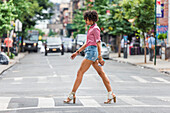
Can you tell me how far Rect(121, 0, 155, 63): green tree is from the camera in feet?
97.7

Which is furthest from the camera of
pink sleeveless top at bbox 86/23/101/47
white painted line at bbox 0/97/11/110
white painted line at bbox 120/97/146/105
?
white painted line at bbox 120/97/146/105

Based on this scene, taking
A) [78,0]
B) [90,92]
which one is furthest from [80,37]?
[78,0]

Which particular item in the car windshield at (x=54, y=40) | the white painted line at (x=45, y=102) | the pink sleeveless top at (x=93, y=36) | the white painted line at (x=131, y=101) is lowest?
the white painted line at (x=131, y=101)

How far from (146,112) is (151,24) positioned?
22.3m

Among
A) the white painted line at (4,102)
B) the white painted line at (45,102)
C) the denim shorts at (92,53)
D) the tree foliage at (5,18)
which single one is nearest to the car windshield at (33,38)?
the tree foliage at (5,18)

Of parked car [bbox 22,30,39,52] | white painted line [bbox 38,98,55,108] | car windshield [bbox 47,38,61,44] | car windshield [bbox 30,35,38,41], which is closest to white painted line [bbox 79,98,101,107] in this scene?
white painted line [bbox 38,98,55,108]

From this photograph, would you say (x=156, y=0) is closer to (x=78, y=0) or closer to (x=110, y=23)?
(x=110, y=23)

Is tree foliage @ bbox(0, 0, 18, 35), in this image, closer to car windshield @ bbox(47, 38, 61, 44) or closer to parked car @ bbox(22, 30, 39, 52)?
car windshield @ bbox(47, 38, 61, 44)

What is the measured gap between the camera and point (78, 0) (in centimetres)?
14575

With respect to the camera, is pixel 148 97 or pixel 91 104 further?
pixel 148 97

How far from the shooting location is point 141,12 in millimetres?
29734

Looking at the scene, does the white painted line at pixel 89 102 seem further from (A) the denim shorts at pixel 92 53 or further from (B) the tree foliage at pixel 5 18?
(B) the tree foliage at pixel 5 18

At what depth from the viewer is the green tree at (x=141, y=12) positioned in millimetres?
29781

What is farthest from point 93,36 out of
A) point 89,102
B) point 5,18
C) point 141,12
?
point 5,18
